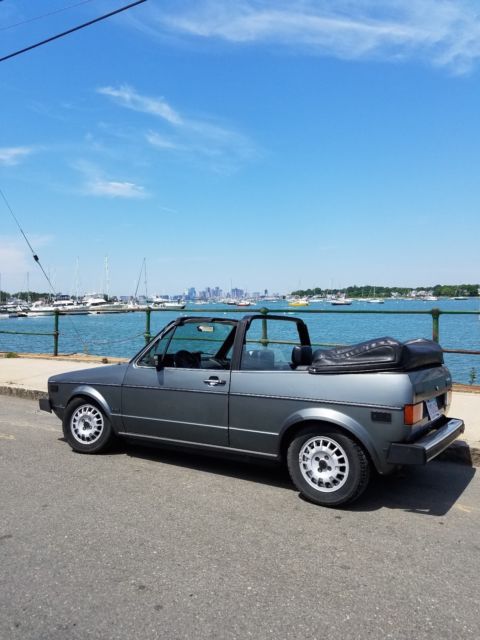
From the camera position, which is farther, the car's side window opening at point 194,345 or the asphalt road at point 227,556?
the car's side window opening at point 194,345

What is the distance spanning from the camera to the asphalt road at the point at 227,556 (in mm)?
2707

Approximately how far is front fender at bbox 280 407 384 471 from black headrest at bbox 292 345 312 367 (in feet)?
2.60

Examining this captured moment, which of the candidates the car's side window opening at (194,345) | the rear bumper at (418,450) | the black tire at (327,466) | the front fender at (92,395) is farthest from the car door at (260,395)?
the front fender at (92,395)

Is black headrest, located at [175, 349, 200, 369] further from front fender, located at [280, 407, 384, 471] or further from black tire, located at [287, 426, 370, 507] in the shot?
black tire, located at [287, 426, 370, 507]

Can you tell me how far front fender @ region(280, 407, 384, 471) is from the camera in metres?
4.18

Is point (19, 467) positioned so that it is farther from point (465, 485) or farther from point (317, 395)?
point (465, 485)

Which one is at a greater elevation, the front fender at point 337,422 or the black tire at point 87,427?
the front fender at point 337,422

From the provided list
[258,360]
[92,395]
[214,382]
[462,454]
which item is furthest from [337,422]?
[92,395]

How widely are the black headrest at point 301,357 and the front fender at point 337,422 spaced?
2.60 feet

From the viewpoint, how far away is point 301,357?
17.2 ft

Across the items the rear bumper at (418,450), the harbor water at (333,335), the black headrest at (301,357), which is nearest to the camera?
the rear bumper at (418,450)

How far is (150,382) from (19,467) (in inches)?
61.3

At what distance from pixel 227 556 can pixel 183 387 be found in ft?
6.71

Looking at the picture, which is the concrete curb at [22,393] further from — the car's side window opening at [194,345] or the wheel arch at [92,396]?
the car's side window opening at [194,345]
